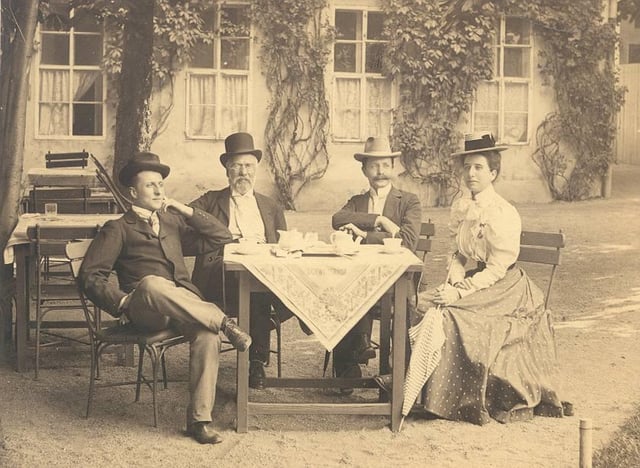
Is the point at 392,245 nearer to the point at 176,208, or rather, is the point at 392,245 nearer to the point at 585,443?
the point at 176,208

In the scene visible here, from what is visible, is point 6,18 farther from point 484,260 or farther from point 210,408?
point 484,260

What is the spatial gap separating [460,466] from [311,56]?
5.27m

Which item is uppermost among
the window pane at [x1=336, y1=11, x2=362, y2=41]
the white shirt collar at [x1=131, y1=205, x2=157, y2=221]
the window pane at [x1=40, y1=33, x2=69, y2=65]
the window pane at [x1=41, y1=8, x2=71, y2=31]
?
the window pane at [x1=336, y1=11, x2=362, y2=41]

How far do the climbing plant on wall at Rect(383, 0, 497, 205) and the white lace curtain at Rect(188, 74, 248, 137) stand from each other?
1177 mm

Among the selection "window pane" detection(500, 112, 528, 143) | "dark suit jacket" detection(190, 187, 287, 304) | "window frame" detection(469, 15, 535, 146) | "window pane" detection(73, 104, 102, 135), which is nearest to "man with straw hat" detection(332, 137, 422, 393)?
"dark suit jacket" detection(190, 187, 287, 304)

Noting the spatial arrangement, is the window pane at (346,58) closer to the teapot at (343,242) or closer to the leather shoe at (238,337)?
the teapot at (343,242)

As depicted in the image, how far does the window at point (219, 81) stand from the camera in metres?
8.00

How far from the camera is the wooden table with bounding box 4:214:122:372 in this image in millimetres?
5246

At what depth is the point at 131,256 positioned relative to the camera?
15.7ft

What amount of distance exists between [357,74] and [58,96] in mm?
2173

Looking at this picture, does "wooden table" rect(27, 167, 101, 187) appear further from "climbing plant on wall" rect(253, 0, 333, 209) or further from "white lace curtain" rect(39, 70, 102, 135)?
"climbing plant on wall" rect(253, 0, 333, 209)

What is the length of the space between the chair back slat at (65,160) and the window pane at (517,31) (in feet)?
12.3

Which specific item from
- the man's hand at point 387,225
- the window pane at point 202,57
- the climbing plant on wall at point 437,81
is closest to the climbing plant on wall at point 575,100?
the climbing plant on wall at point 437,81

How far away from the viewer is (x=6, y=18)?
4.95m
